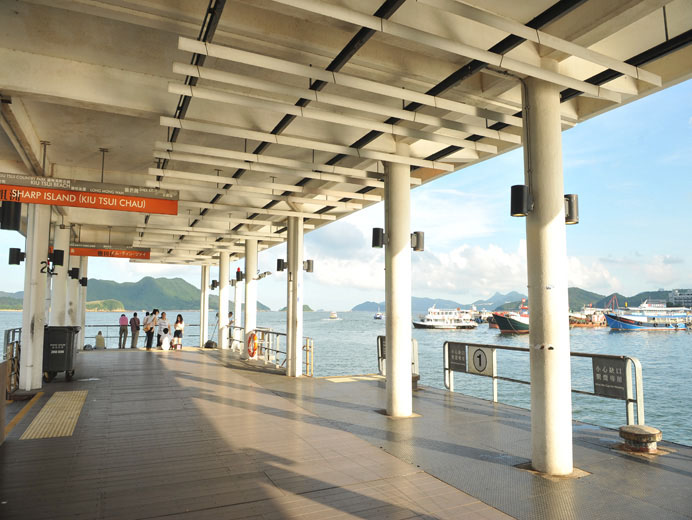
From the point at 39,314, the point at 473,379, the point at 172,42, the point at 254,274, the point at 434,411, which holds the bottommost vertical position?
the point at 473,379

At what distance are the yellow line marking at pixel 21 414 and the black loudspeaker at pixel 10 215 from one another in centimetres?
303

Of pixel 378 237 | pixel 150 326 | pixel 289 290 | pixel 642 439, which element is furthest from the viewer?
pixel 150 326

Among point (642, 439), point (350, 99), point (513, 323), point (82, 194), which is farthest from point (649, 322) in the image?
point (82, 194)

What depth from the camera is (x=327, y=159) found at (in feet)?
29.8

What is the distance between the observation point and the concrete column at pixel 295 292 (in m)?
12.2

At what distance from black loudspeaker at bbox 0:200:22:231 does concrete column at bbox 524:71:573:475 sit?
7702mm

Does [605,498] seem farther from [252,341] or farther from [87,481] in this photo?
[252,341]

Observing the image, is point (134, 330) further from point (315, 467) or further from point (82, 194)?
point (315, 467)

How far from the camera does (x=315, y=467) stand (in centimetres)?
501

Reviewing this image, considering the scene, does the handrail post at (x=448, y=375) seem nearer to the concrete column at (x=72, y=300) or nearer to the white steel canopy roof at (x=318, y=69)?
the white steel canopy roof at (x=318, y=69)

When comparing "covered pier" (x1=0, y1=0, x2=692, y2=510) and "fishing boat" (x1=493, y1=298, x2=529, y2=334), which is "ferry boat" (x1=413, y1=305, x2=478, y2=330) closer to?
"fishing boat" (x1=493, y1=298, x2=529, y2=334)

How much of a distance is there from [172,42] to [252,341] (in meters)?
11.8

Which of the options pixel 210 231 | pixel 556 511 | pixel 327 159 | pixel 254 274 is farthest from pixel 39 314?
pixel 556 511

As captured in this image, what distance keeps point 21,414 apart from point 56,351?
347 centimetres
